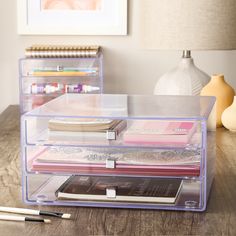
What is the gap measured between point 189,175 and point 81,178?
0.69 feet

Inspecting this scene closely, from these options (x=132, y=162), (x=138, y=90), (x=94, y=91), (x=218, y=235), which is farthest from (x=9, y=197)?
(x=138, y=90)

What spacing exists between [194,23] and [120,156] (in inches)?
39.5

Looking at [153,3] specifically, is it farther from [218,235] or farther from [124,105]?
[218,235]

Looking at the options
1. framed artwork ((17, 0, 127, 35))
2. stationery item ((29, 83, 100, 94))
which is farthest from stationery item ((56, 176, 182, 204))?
framed artwork ((17, 0, 127, 35))

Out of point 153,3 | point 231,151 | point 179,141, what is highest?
point 153,3

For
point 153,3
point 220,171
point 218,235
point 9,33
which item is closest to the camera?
point 218,235

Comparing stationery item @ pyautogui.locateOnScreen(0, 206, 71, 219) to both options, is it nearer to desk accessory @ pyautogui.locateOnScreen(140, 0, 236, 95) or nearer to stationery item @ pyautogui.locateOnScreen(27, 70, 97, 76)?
desk accessory @ pyautogui.locateOnScreen(140, 0, 236, 95)

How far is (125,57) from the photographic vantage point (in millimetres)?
2729

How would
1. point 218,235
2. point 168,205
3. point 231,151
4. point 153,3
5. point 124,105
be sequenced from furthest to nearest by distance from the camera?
point 153,3 → point 231,151 → point 124,105 → point 168,205 → point 218,235

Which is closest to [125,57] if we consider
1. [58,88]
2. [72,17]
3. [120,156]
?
[72,17]

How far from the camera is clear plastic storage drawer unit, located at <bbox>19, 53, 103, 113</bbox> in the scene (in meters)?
2.48

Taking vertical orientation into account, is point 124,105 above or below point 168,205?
above

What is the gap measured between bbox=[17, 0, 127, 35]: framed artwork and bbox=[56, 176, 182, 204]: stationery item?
1500mm

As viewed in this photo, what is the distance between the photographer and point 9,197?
126 cm
